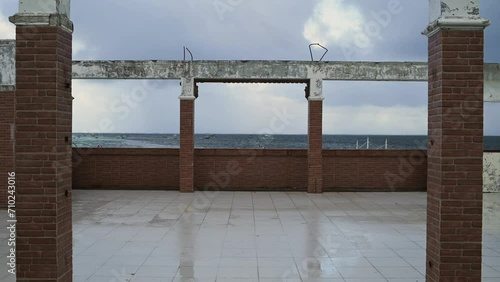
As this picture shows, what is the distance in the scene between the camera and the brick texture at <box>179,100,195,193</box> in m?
14.7

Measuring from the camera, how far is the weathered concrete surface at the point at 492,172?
15547 millimetres

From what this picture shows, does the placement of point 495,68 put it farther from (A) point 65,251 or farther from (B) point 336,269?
(A) point 65,251

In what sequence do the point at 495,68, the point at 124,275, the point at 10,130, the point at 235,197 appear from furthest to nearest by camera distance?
the point at 495,68, the point at 235,197, the point at 10,130, the point at 124,275

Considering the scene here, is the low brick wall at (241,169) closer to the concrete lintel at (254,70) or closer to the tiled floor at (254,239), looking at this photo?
the tiled floor at (254,239)

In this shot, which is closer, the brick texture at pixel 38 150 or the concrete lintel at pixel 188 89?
the brick texture at pixel 38 150

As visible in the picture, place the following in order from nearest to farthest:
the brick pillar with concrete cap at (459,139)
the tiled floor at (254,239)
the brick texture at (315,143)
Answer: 1. the brick pillar with concrete cap at (459,139)
2. the tiled floor at (254,239)
3. the brick texture at (315,143)

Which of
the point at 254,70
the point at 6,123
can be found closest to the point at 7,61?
the point at 6,123

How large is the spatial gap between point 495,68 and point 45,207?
14.9 metres

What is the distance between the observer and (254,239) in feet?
27.0

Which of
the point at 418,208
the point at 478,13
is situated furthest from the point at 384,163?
the point at 478,13

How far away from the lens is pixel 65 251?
5098 mm

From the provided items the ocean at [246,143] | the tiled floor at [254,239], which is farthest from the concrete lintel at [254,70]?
the ocean at [246,143]

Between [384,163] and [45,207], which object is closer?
[45,207]

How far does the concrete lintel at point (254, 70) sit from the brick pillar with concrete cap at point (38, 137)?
32.5 feet
